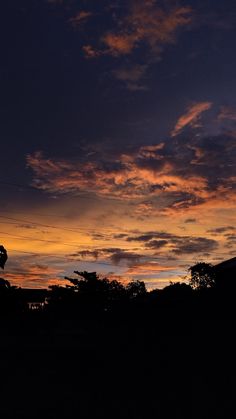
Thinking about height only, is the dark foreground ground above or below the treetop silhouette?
below

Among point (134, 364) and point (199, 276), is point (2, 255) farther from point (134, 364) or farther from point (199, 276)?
point (199, 276)

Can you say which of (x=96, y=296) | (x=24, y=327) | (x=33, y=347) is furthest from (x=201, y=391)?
(x=96, y=296)

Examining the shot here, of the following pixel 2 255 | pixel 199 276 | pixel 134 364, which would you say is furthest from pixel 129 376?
pixel 199 276

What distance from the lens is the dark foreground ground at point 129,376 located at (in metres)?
9.34

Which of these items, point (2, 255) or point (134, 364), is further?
point (2, 255)

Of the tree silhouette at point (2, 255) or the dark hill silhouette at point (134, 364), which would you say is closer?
the dark hill silhouette at point (134, 364)

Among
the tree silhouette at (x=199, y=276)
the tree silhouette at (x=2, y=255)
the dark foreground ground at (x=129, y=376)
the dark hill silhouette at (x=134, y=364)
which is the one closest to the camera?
the dark foreground ground at (x=129, y=376)

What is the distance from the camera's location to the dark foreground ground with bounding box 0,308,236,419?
9344 mm

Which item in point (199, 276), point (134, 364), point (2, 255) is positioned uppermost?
point (199, 276)

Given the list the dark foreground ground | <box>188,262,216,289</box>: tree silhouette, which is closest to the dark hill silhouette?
the dark foreground ground

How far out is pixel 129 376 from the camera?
1099cm

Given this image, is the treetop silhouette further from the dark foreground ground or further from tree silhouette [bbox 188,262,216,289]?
tree silhouette [bbox 188,262,216,289]

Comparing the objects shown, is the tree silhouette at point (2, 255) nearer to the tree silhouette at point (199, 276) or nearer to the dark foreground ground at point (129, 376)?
the dark foreground ground at point (129, 376)

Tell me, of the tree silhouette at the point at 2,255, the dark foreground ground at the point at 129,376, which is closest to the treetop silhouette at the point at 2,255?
the tree silhouette at the point at 2,255
